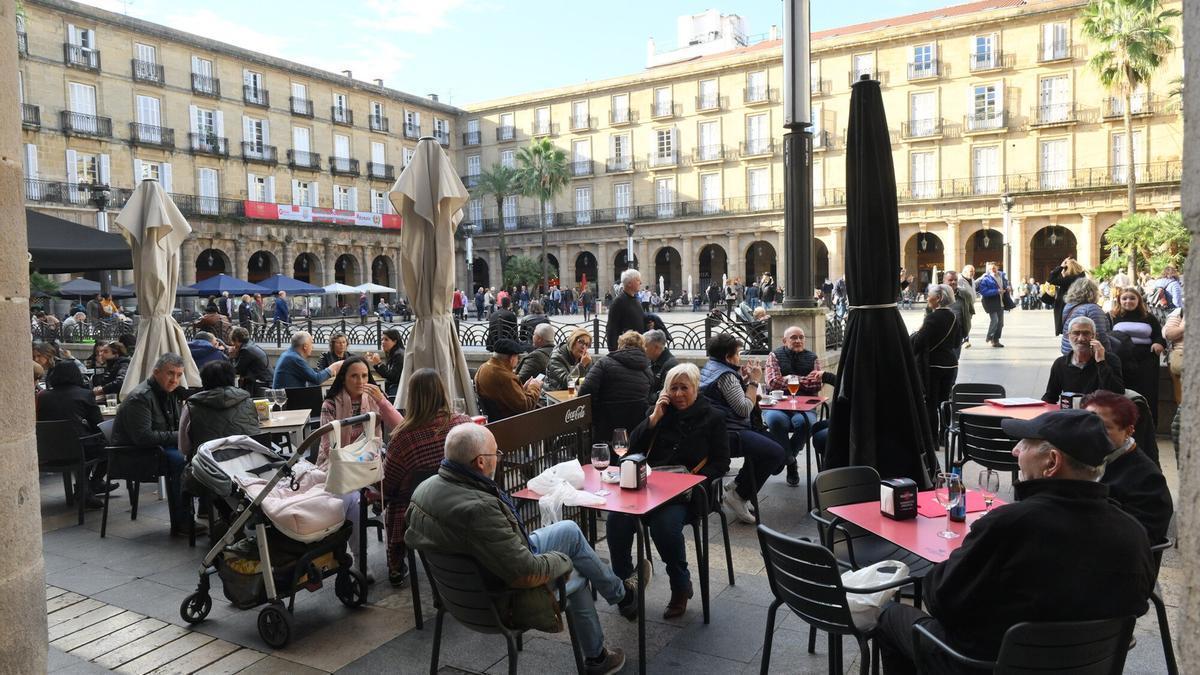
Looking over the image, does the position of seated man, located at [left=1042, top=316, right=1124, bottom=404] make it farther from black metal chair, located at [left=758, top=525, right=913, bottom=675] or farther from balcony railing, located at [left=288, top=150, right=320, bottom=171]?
balcony railing, located at [left=288, top=150, right=320, bottom=171]

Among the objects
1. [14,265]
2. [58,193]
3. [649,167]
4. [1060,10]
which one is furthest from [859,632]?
[649,167]

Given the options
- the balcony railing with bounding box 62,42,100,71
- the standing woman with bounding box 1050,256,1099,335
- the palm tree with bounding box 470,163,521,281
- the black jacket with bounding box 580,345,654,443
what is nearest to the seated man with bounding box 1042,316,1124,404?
the black jacket with bounding box 580,345,654,443

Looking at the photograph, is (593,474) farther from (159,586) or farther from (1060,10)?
(1060,10)

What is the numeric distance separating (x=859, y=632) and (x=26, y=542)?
2741mm

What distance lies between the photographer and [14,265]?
6.82ft

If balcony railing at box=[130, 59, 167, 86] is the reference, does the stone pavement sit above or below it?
below

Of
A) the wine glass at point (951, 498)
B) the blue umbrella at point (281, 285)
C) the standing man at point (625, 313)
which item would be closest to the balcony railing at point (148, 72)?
the blue umbrella at point (281, 285)

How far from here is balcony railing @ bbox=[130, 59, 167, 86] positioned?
3341 centimetres

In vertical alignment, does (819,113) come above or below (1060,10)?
below

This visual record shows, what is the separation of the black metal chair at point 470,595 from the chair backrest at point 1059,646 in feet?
5.60

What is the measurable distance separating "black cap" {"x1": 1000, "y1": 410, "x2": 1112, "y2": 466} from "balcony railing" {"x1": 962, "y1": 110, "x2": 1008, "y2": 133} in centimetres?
3916

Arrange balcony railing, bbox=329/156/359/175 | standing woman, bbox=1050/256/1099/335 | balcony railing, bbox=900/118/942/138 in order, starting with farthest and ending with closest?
balcony railing, bbox=329/156/359/175 < balcony railing, bbox=900/118/942/138 < standing woman, bbox=1050/256/1099/335

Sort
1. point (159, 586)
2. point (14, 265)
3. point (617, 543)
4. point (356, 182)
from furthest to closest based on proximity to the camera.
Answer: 1. point (356, 182)
2. point (159, 586)
3. point (617, 543)
4. point (14, 265)

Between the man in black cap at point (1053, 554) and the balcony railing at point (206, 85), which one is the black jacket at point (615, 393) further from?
the balcony railing at point (206, 85)
